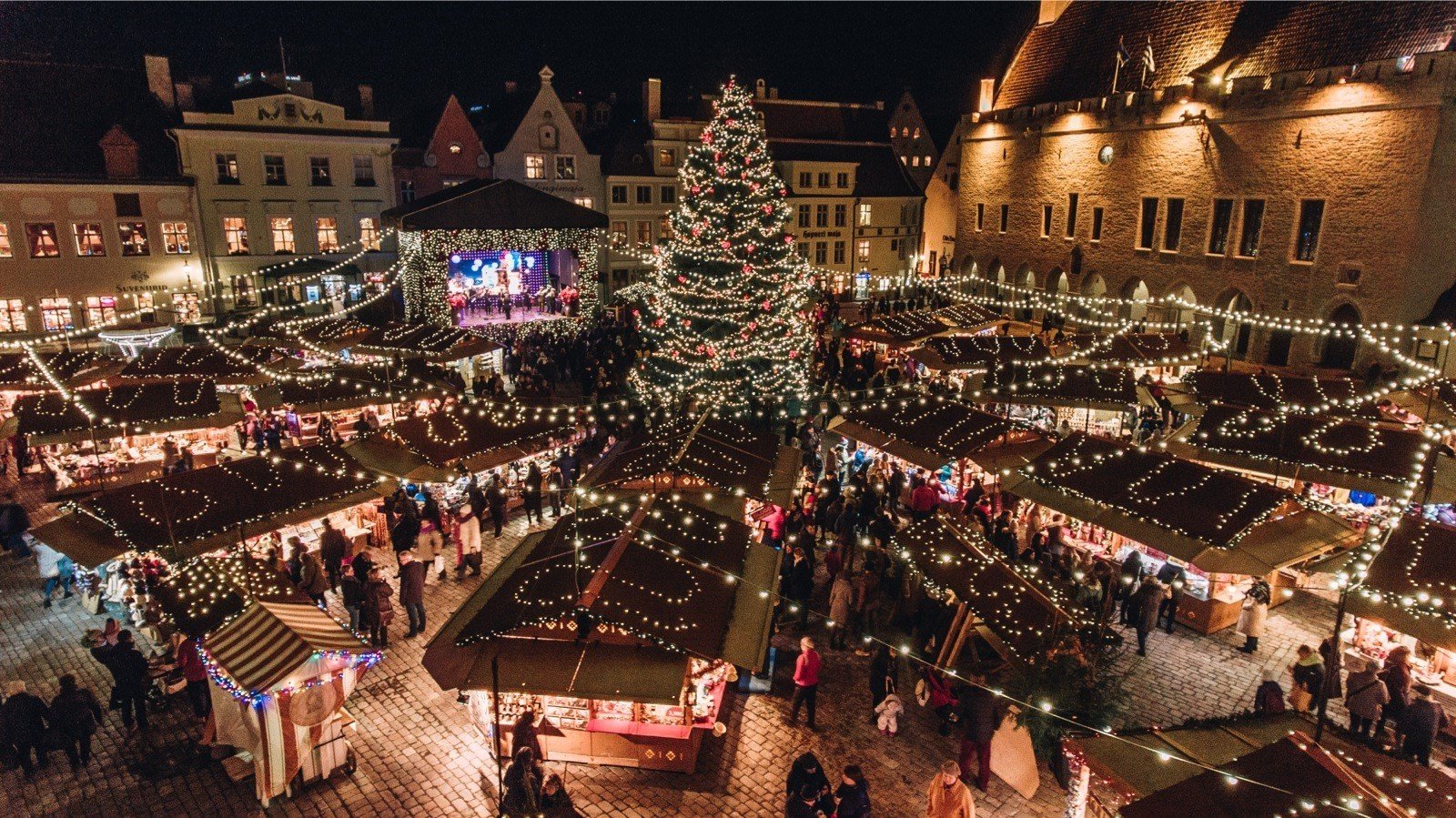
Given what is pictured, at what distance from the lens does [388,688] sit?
1088 centimetres

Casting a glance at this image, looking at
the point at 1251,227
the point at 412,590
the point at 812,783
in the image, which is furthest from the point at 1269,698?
the point at 1251,227

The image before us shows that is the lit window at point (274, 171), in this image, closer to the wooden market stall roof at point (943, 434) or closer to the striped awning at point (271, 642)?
the wooden market stall roof at point (943, 434)

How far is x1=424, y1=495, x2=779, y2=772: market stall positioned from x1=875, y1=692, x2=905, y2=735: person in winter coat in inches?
71.4

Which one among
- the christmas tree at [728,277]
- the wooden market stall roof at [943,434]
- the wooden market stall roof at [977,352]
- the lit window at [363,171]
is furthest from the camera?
the lit window at [363,171]

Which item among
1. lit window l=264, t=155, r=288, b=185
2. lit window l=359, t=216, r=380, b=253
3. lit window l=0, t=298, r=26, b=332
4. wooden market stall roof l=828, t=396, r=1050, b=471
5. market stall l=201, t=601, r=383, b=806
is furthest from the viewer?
lit window l=359, t=216, r=380, b=253

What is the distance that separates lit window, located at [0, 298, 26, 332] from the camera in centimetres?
2802

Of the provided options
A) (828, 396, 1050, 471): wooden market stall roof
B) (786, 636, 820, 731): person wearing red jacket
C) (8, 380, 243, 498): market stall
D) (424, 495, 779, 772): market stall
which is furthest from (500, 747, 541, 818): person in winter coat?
(8, 380, 243, 498): market stall

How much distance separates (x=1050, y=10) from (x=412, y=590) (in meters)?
39.8

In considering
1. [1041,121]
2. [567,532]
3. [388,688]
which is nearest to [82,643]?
[388,688]

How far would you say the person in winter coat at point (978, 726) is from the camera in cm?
897

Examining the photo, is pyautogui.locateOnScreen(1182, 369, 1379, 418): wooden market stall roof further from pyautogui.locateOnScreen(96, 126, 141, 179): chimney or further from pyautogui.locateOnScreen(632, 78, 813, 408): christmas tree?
pyautogui.locateOnScreen(96, 126, 141, 179): chimney

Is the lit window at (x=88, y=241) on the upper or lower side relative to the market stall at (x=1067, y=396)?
upper

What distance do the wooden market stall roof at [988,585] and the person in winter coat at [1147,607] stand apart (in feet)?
6.43

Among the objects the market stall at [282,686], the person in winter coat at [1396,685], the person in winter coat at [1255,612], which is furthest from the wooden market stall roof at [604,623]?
the person in winter coat at [1396,685]
